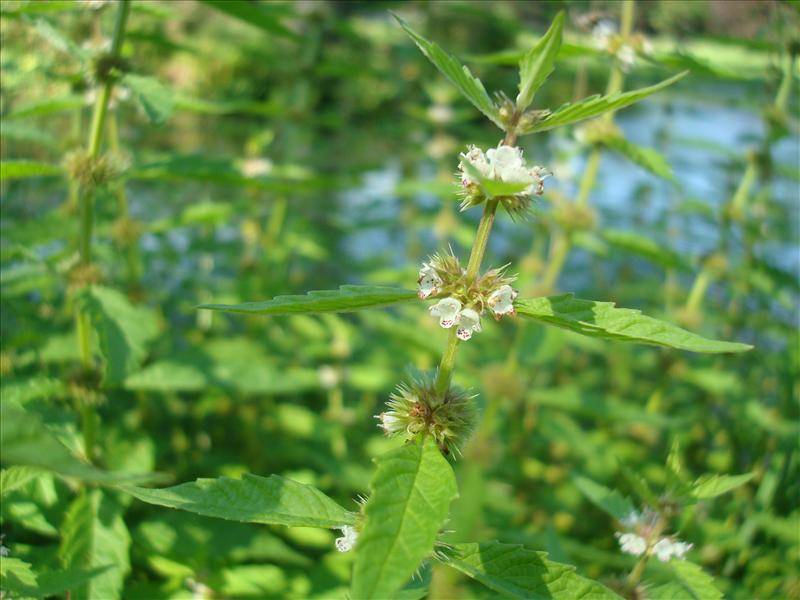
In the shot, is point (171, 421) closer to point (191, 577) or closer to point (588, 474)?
point (191, 577)

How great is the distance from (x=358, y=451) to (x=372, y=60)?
13.8 ft

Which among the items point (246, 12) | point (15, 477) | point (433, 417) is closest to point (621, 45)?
point (246, 12)

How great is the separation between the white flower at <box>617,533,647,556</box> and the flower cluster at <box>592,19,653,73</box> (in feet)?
4.90

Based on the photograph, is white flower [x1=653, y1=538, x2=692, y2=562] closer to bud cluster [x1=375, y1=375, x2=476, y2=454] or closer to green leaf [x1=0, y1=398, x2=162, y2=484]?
bud cluster [x1=375, y1=375, x2=476, y2=454]

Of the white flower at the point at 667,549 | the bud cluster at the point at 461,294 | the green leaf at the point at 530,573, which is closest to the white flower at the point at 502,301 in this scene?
the bud cluster at the point at 461,294

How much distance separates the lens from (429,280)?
122cm

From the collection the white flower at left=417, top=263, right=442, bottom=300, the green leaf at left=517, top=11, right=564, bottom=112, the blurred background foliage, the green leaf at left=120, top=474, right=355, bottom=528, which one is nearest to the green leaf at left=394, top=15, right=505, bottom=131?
the green leaf at left=517, top=11, right=564, bottom=112

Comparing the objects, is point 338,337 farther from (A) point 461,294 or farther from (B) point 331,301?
(B) point 331,301

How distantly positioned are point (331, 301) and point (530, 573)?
550mm

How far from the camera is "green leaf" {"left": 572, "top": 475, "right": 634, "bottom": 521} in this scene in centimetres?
160

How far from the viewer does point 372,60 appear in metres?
6.31

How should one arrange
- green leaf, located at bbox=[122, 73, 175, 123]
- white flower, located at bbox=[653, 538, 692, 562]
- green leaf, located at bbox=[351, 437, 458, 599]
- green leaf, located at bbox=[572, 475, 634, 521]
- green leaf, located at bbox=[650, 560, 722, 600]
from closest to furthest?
green leaf, located at bbox=[351, 437, 458, 599], green leaf, located at bbox=[650, 560, 722, 600], white flower, located at bbox=[653, 538, 692, 562], green leaf, located at bbox=[572, 475, 634, 521], green leaf, located at bbox=[122, 73, 175, 123]

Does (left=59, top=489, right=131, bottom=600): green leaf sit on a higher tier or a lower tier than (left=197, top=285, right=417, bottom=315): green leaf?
lower

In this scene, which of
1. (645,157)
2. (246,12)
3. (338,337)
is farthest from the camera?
(338,337)
